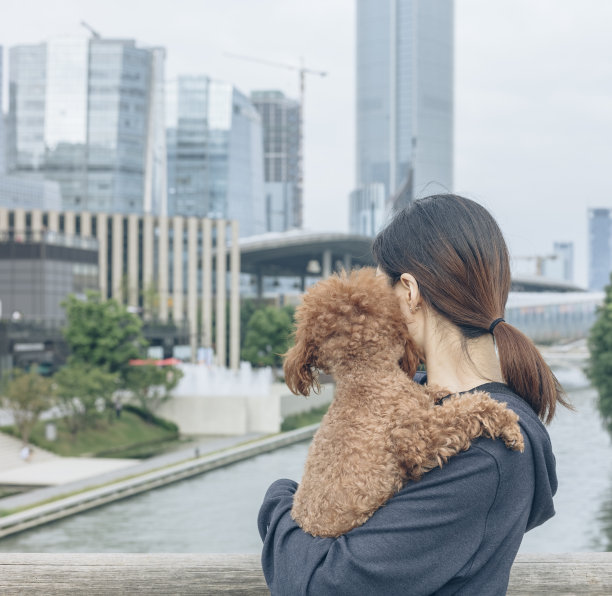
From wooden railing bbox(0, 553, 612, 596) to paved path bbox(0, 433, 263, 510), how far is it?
28.4 metres

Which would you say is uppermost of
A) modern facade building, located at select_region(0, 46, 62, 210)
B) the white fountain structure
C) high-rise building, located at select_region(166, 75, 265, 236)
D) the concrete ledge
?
high-rise building, located at select_region(166, 75, 265, 236)

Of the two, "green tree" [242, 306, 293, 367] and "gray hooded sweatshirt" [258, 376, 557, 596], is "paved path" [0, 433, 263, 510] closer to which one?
"green tree" [242, 306, 293, 367]

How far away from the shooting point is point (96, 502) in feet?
101

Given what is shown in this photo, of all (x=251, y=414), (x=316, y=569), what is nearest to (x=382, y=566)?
(x=316, y=569)

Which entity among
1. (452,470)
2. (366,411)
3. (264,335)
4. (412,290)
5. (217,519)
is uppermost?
(412,290)

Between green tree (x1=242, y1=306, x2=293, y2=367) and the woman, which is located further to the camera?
green tree (x1=242, y1=306, x2=293, y2=367)

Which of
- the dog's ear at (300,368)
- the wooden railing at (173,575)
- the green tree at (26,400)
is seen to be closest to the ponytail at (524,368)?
the dog's ear at (300,368)

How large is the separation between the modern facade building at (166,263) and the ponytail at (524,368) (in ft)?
213

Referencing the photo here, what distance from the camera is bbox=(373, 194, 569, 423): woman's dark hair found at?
1947 mm

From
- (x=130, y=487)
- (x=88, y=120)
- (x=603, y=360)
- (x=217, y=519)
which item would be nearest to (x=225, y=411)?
(x=130, y=487)

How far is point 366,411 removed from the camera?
1.87m

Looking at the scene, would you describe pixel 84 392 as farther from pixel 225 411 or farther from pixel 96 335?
pixel 225 411

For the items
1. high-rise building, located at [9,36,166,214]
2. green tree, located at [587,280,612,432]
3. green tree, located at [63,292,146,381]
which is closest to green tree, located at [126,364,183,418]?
green tree, located at [63,292,146,381]

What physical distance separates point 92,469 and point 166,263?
133 feet
